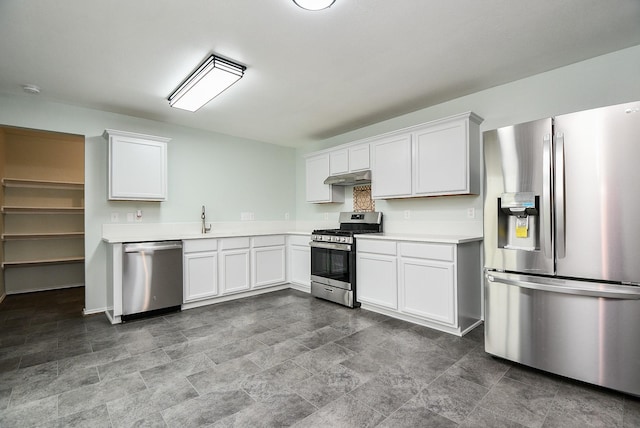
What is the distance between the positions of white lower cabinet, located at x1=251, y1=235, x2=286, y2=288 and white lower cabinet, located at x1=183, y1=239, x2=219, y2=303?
1.91 feet

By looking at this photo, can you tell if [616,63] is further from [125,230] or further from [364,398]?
[125,230]

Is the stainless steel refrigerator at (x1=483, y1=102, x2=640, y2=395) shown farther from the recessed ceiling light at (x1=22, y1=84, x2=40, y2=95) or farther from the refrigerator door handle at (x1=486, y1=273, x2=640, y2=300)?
the recessed ceiling light at (x1=22, y1=84, x2=40, y2=95)

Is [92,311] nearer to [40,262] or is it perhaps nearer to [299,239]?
[40,262]

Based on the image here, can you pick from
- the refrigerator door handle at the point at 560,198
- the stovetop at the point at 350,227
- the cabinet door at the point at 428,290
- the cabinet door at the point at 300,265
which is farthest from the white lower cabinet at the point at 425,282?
the cabinet door at the point at 300,265

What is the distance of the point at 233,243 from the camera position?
430 centimetres

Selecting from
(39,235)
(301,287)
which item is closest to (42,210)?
(39,235)

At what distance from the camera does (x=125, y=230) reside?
4.04 meters

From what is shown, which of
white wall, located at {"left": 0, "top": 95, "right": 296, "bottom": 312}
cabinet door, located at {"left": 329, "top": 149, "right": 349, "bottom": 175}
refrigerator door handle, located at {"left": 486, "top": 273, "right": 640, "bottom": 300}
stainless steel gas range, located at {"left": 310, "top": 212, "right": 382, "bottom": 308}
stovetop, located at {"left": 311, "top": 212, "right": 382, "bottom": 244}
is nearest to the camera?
refrigerator door handle, located at {"left": 486, "top": 273, "right": 640, "bottom": 300}

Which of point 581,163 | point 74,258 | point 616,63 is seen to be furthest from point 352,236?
point 74,258

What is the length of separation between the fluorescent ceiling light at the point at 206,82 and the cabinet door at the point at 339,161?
197 centimetres

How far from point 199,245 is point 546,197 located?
3636 mm

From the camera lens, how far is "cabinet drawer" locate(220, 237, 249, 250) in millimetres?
4207

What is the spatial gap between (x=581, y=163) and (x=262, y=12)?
2.34m

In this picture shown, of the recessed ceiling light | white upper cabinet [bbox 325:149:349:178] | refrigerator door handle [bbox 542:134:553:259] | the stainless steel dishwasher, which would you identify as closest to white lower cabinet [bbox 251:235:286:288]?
the stainless steel dishwasher
